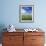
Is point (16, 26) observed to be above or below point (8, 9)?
below

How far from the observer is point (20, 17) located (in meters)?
4.25

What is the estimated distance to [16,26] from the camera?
429 cm

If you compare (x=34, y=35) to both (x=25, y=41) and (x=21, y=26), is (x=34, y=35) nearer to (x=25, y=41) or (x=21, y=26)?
(x=25, y=41)

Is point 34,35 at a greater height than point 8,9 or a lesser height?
lesser

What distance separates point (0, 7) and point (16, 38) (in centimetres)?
119

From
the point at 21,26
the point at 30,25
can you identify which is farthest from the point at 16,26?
the point at 30,25

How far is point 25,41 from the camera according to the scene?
3777 millimetres

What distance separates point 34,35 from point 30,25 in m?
0.60

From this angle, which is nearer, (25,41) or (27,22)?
(25,41)

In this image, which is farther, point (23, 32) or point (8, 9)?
point (8, 9)

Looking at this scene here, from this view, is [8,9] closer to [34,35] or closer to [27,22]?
[27,22]

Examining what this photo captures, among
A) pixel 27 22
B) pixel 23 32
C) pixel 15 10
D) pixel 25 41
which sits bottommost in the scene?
pixel 25 41

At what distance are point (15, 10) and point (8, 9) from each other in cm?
23

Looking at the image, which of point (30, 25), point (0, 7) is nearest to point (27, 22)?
point (30, 25)
